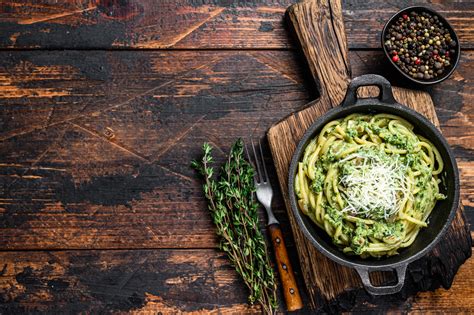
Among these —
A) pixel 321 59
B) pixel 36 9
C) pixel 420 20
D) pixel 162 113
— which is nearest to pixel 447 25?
pixel 420 20

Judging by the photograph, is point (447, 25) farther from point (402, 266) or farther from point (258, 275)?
point (258, 275)

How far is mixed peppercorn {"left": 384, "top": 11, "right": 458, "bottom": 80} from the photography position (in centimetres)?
238

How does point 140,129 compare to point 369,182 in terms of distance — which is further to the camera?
point 140,129

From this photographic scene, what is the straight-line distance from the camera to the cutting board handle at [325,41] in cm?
239

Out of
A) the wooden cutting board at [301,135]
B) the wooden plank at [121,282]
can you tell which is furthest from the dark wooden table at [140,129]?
the wooden cutting board at [301,135]

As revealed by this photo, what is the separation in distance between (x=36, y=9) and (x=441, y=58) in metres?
1.76

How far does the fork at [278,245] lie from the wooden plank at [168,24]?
0.55 metres

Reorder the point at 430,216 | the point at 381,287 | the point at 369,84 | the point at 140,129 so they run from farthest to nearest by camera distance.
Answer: the point at 140,129, the point at 430,216, the point at 369,84, the point at 381,287

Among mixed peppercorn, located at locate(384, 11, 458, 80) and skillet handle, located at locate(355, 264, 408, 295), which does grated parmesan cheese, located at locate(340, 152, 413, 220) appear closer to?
skillet handle, located at locate(355, 264, 408, 295)

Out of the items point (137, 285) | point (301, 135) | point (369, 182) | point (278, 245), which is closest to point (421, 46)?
point (301, 135)

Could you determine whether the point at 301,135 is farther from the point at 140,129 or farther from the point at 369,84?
the point at 140,129

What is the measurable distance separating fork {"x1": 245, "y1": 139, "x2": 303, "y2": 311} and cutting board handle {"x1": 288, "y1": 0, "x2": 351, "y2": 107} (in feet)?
1.41

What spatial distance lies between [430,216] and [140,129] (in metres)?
1.26

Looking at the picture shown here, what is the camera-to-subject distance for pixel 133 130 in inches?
98.5
